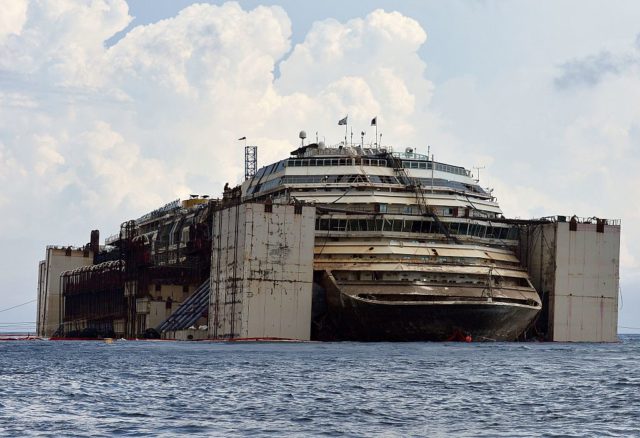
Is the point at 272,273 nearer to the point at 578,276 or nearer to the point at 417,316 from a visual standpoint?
the point at 417,316

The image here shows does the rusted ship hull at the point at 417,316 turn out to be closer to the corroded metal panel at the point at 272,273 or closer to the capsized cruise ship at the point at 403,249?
the capsized cruise ship at the point at 403,249

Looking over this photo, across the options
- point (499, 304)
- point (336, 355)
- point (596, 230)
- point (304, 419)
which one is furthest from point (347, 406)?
point (596, 230)

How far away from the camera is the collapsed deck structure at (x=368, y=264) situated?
115625 millimetres

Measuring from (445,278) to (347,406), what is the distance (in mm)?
55649

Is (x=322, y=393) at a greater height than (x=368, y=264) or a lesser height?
lesser

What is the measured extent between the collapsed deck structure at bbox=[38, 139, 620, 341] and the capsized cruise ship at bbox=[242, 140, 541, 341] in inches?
4.4

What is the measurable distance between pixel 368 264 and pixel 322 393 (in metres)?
49.9

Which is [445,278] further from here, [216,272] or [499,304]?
[216,272]

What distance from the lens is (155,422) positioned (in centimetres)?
5753

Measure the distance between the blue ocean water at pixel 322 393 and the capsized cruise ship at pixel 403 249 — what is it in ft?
35.1

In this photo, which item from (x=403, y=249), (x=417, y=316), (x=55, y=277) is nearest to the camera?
(x=417, y=316)

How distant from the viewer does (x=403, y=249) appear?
395ft

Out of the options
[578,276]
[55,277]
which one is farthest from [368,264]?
[55,277]

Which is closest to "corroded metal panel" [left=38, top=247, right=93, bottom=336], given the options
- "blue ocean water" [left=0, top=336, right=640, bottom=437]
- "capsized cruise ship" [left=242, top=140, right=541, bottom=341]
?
"capsized cruise ship" [left=242, top=140, right=541, bottom=341]
